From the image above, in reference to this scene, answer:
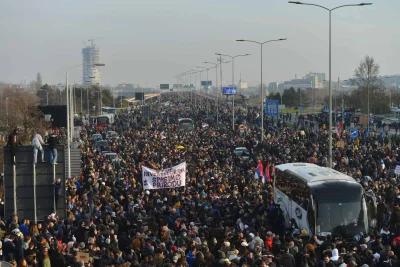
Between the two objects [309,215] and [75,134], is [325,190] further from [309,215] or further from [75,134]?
[75,134]

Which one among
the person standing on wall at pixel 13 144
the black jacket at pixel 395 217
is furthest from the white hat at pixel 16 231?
the black jacket at pixel 395 217

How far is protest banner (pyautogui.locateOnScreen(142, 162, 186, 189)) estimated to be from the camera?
21938mm

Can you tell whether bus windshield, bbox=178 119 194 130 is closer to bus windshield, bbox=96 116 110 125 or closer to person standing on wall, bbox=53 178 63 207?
bus windshield, bbox=96 116 110 125

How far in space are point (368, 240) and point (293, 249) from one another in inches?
77.7

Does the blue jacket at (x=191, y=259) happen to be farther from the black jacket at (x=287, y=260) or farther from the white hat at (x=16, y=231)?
the white hat at (x=16, y=231)

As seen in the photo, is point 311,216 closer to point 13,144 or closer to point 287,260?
point 287,260

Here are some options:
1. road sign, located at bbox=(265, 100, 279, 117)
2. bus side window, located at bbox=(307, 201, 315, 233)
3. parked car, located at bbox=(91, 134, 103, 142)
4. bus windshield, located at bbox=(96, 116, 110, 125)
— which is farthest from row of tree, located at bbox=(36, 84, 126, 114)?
bus side window, located at bbox=(307, 201, 315, 233)

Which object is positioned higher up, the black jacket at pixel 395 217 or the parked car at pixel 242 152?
the parked car at pixel 242 152

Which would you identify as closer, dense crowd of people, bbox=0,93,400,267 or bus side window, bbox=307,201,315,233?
dense crowd of people, bbox=0,93,400,267

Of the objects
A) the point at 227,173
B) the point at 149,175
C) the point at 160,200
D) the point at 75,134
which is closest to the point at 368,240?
the point at 160,200

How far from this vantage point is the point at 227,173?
2702 cm

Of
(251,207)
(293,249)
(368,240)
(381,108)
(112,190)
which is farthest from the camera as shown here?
(381,108)

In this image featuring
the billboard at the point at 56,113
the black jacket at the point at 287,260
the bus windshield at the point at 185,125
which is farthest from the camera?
the billboard at the point at 56,113

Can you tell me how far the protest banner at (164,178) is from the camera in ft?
72.0
